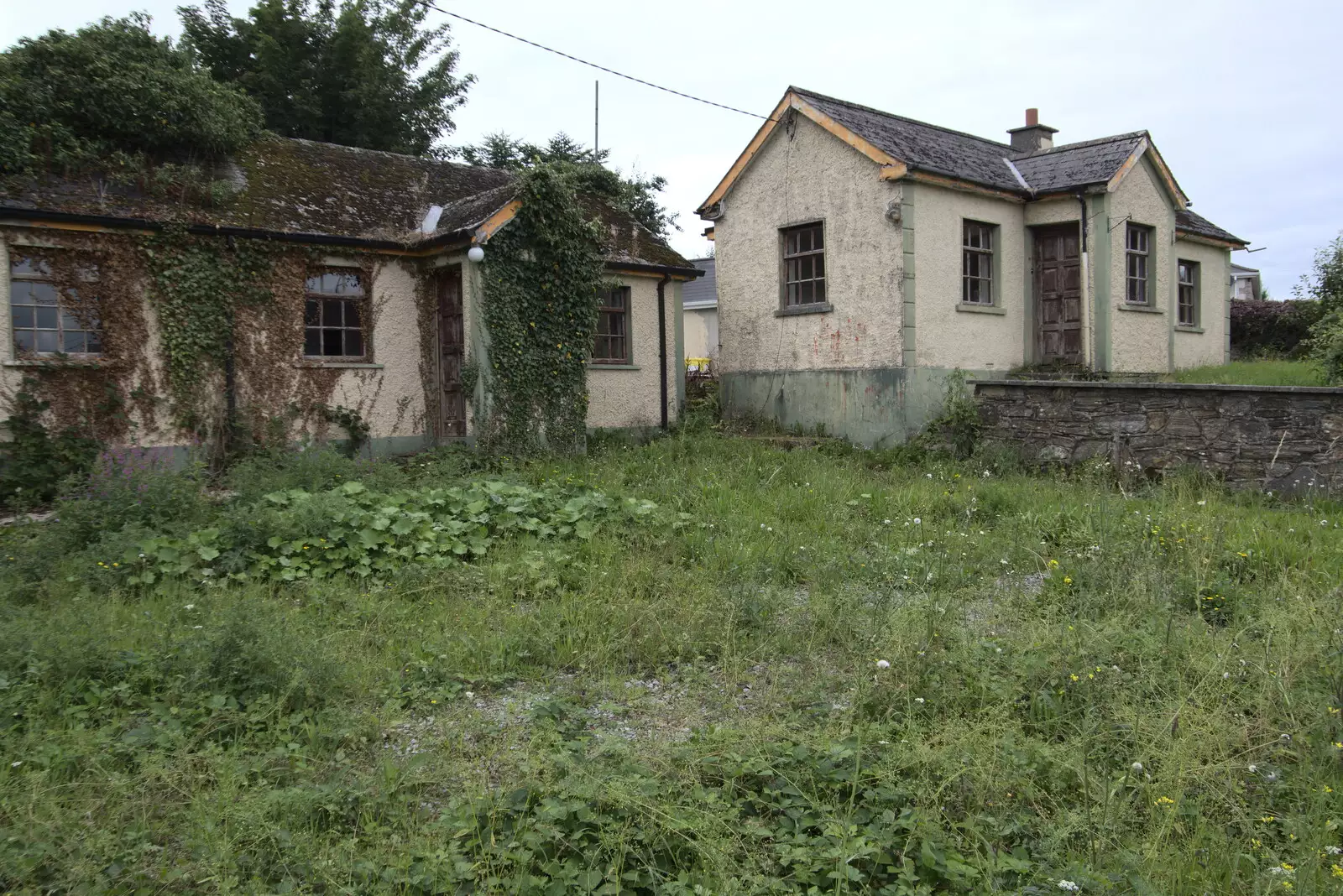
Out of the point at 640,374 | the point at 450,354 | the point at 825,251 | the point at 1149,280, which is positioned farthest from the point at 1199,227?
the point at 450,354

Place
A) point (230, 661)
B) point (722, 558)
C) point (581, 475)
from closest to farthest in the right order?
point (230, 661) < point (722, 558) < point (581, 475)

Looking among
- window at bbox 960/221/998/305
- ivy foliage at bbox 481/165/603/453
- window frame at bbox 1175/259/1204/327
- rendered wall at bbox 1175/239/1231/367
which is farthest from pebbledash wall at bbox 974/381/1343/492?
window frame at bbox 1175/259/1204/327

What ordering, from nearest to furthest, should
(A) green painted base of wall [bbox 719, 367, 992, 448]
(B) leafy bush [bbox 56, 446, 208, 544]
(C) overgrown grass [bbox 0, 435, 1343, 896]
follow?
(C) overgrown grass [bbox 0, 435, 1343, 896]
(B) leafy bush [bbox 56, 446, 208, 544]
(A) green painted base of wall [bbox 719, 367, 992, 448]

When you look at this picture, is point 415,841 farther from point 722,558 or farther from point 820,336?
point 820,336

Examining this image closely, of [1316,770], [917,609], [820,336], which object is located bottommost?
[1316,770]

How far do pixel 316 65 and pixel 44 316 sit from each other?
1501cm

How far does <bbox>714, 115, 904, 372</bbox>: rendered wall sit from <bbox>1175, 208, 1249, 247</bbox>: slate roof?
759 centimetres

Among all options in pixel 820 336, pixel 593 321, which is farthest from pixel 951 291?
pixel 593 321

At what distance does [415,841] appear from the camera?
3014 mm

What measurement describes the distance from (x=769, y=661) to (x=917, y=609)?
0.90 metres

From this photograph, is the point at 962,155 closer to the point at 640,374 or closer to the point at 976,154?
the point at 976,154

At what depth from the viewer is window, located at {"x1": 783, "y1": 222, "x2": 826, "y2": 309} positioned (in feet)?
46.8

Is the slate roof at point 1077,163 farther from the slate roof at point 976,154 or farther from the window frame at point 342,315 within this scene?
the window frame at point 342,315

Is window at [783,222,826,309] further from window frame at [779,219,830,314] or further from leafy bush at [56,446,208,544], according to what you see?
leafy bush at [56,446,208,544]
